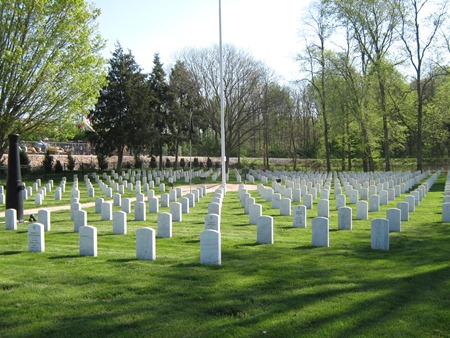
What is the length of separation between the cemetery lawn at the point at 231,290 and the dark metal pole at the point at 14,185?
3439 mm

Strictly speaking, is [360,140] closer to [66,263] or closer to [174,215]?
[174,215]

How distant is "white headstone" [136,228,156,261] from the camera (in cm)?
865

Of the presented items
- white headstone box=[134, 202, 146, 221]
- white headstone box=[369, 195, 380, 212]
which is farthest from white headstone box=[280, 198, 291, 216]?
white headstone box=[134, 202, 146, 221]

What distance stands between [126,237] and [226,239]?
246cm

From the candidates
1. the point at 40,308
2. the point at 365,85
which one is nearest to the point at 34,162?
the point at 365,85

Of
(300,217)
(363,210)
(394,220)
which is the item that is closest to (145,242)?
(300,217)

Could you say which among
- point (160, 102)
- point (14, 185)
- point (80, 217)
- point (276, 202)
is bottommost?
point (276, 202)

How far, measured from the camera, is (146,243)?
28.4 ft

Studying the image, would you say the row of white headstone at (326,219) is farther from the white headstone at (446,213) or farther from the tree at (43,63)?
the tree at (43,63)

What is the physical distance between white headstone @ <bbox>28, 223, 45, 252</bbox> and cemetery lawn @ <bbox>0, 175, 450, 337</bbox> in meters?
0.21

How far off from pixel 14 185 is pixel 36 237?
535 cm

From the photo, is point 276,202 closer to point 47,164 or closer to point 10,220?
point 10,220

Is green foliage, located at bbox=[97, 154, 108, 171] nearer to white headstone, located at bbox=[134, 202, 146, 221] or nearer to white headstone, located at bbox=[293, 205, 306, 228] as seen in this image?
white headstone, located at bbox=[134, 202, 146, 221]

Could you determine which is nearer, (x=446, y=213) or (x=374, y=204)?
(x=446, y=213)
